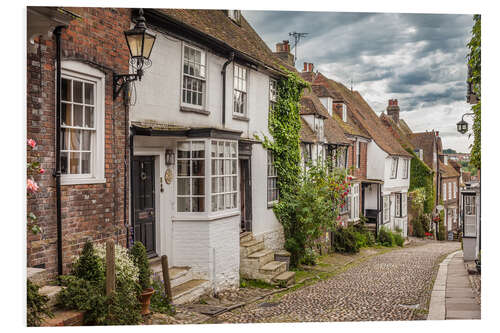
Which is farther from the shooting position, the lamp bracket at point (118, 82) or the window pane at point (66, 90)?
the lamp bracket at point (118, 82)

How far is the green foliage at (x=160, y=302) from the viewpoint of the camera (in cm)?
705

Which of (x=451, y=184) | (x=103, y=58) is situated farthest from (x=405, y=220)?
(x=103, y=58)

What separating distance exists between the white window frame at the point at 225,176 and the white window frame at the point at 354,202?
466 inches

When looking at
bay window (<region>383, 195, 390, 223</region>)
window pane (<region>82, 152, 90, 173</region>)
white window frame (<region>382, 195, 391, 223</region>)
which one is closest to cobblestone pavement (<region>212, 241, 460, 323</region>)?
window pane (<region>82, 152, 90, 173</region>)

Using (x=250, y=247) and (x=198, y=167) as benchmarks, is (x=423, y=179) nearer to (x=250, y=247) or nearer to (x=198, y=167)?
(x=250, y=247)

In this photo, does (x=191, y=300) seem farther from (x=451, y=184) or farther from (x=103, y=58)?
(x=451, y=184)

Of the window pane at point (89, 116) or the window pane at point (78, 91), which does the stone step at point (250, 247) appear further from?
the window pane at point (78, 91)

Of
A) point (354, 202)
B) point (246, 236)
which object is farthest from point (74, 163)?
point (354, 202)

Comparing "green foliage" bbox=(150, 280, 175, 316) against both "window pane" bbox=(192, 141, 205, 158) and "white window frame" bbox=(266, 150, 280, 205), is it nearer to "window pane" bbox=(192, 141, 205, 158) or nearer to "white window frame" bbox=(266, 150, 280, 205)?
"window pane" bbox=(192, 141, 205, 158)

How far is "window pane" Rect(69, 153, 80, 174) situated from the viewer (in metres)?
6.27

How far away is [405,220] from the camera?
91.6 ft

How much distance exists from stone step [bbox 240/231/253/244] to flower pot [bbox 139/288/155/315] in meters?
4.61

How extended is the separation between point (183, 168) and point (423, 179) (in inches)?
894

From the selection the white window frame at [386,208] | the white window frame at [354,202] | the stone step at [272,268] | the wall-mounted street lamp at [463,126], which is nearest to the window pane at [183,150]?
the stone step at [272,268]
